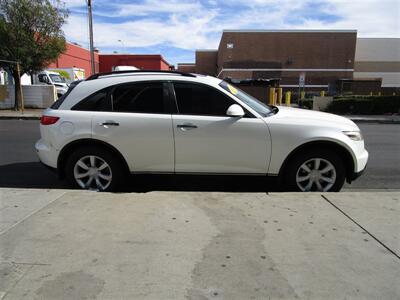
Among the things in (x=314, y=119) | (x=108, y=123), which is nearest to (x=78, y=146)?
(x=108, y=123)

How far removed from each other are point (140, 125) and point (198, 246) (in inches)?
80.1

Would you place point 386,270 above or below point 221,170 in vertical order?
below

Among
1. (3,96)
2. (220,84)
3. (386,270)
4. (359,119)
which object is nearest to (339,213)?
(386,270)

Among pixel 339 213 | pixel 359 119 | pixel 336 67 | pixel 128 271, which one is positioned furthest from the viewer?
pixel 336 67

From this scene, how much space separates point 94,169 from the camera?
487 centimetres

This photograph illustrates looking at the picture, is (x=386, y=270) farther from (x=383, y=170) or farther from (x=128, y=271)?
(x=383, y=170)

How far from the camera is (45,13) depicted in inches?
755

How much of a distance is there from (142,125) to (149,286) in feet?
8.08

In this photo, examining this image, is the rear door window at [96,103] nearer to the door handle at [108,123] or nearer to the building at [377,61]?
the door handle at [108,123]

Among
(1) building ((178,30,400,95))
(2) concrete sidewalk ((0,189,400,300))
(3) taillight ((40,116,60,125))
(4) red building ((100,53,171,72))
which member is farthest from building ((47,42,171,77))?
(2) concrete sidewalk ((0,189,400,300))

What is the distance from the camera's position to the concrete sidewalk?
8.77 feet

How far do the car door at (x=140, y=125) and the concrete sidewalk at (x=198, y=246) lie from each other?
0.52 m

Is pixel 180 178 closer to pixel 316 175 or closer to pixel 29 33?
pixel 316 175

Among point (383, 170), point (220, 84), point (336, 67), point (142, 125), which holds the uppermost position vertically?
point (336, 67)
